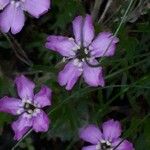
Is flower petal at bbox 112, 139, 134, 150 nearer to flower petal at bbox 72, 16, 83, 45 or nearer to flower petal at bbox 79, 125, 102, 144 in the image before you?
flower petal at bbox 79, 125, 102, 144

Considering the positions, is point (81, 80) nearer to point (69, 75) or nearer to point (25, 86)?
point (69, 75)

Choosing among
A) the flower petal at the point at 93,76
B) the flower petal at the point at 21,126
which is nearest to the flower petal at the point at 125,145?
the flower petal at the point at 93,76


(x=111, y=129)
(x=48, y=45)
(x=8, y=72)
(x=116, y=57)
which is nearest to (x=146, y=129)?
(x=111, y=129)

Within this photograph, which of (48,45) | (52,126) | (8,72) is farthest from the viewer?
(8,72)

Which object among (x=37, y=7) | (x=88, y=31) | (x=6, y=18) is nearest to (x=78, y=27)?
(x=88, y=31)

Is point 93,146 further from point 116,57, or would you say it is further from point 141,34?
point 141,34

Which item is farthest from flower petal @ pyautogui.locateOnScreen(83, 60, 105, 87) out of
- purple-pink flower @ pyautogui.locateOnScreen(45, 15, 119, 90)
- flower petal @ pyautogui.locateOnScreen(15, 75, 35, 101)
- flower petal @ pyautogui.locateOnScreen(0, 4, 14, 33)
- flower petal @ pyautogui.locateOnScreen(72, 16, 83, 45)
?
flower petal @ pyautogui.locateOnScreen(0, 4, 14, 33)
